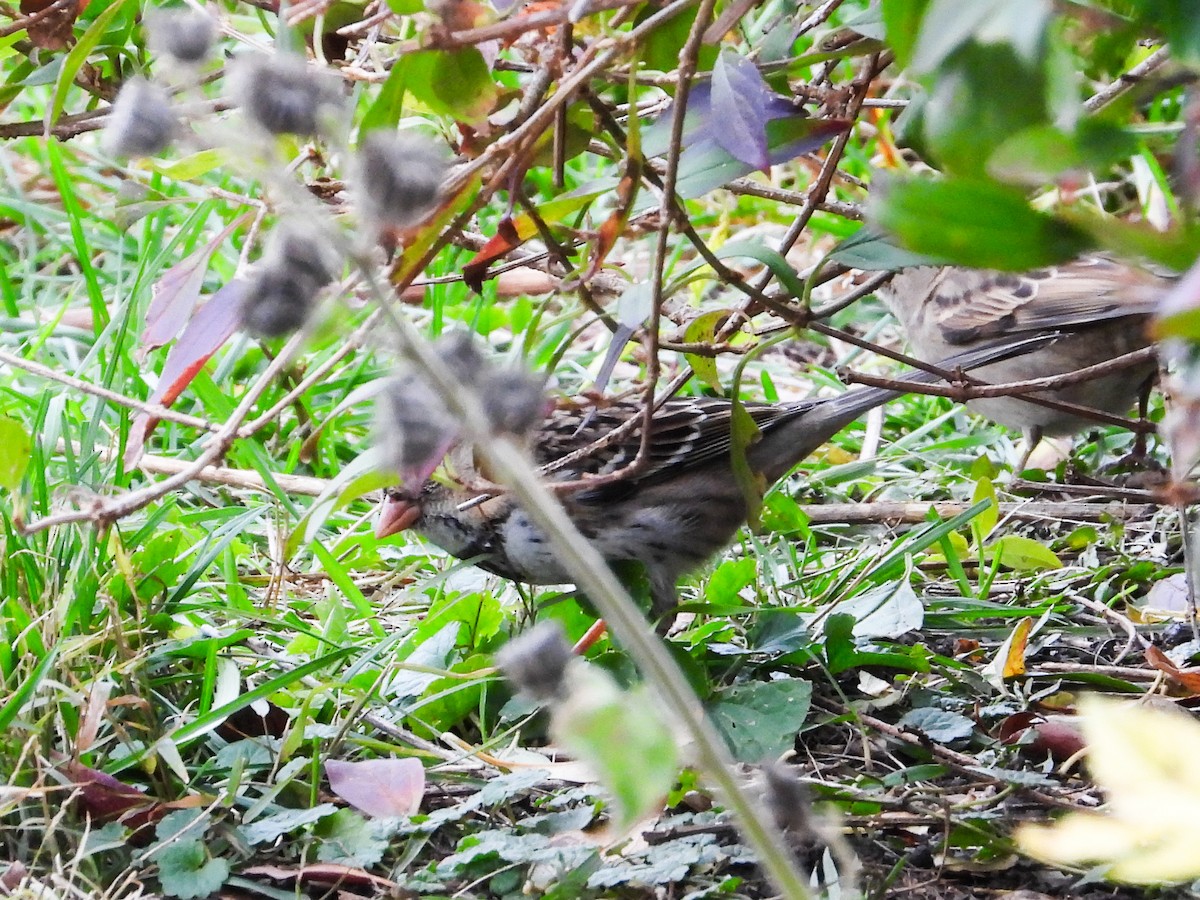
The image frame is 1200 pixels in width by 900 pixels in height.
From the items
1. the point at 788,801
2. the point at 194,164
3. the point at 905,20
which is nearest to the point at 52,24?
the point at 194,164

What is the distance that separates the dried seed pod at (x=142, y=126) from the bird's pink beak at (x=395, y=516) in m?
1.59

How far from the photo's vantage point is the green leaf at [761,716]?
181 cm

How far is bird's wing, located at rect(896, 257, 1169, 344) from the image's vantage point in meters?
3.34

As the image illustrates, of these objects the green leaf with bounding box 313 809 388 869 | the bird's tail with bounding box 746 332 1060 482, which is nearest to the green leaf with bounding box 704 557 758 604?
the bird's tail with bounding box 746 332 1060 482

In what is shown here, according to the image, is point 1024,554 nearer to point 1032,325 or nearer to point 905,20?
point 1032,325

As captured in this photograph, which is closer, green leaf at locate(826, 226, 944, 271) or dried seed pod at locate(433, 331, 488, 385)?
dried seed pod at locate(433, 331, 488, 385)

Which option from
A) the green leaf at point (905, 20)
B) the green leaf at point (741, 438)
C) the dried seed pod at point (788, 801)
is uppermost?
the green leaf at point (905, 20)

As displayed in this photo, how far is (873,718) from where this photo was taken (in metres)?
1.98

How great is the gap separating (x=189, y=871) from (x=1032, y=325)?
104 inches

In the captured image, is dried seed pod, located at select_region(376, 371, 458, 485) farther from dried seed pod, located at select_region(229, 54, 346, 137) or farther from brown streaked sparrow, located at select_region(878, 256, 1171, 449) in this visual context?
brown streaked sparrow, located at select_region(878, 256, 1171, 449)

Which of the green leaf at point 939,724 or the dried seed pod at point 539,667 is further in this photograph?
the green leaf at point 939,724

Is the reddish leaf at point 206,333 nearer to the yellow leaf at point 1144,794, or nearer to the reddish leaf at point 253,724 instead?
the reddish leaf at point 253,724

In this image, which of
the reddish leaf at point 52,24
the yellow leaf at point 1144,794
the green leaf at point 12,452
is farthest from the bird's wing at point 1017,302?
the yellow leaf at point 1144,794

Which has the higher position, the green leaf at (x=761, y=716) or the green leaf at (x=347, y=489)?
the green leaf at (x=347, y=489)
